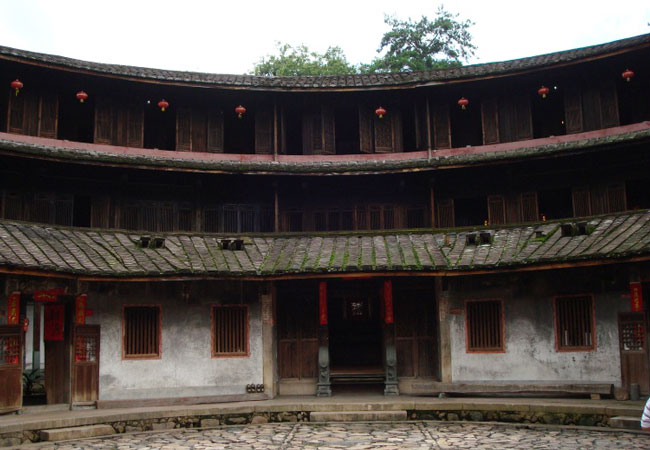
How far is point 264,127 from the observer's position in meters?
22.5

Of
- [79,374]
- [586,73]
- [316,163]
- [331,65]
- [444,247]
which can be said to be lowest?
[79,374]

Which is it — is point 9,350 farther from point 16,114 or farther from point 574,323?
point 574,323

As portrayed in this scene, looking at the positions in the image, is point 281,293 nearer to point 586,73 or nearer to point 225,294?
point 225,294

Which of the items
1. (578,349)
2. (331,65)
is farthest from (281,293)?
(331,65)

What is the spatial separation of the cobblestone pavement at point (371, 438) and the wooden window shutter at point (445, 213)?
269 inches

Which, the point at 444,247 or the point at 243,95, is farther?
the point at 243,95

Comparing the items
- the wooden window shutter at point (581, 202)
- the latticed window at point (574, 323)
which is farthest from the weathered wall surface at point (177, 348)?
the wooden window shutter at point (581, 202)

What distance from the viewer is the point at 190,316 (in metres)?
18.9

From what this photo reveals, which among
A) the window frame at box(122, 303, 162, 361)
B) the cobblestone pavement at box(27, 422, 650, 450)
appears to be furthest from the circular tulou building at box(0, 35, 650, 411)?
the cobblestone pavement at box(27, 422, 650, 450)

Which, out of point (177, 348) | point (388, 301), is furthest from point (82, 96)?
point (388, 301)

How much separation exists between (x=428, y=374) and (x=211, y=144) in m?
9.55

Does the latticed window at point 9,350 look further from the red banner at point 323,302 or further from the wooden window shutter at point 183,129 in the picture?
the wooden window shutter at point 183,129

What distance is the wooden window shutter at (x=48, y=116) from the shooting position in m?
20.3

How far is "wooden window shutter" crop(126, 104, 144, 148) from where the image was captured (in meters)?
21.4
